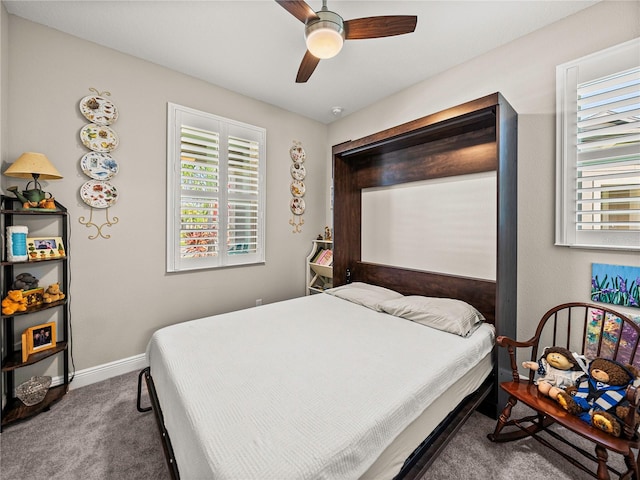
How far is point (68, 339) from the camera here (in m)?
2.16

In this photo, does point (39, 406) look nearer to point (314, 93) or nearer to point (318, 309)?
point (318, 309)

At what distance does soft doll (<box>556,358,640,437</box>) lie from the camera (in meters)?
1.24

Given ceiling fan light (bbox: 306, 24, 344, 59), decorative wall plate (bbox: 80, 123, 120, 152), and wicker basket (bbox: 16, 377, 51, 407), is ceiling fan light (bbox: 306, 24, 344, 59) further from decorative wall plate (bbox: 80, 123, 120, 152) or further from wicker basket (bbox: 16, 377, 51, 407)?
wicker basket (bbox: 16, 377, 51, 407)

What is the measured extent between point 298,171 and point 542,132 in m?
2.52

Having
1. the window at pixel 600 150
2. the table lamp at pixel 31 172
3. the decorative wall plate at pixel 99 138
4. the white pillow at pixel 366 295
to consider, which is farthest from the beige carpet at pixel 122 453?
the decorative wall plate at pixel 99 138

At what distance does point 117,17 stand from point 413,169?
2.70 m

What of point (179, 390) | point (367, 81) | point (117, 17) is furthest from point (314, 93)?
point (179, 390)

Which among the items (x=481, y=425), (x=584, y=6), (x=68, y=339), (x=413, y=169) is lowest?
(x=481, y=425)

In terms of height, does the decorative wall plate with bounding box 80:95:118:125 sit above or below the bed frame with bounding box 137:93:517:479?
above

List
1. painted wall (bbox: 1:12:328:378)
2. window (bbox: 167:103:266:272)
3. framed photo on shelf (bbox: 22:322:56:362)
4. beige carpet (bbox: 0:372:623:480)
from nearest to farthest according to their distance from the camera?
beige carpet (bbox: 0:372:623:480) → framed photo on shelf (bbox: 22:322:56:362) → painted wall (bbox: 1:12:328:378) → window (bbox: 167:103:266:272)

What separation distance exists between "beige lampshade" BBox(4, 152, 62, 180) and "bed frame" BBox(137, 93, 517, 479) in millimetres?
1528

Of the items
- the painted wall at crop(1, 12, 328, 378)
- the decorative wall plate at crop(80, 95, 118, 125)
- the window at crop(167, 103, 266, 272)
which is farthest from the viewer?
the window at crop(167, 103, 266, 272)

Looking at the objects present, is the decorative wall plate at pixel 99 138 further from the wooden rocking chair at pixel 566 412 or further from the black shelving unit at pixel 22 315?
the wooden rocking chair at pixel 566 412

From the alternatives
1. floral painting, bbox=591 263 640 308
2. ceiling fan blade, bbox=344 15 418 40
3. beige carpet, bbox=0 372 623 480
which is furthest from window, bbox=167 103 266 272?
floral painting, bbox=591 263 640 308
